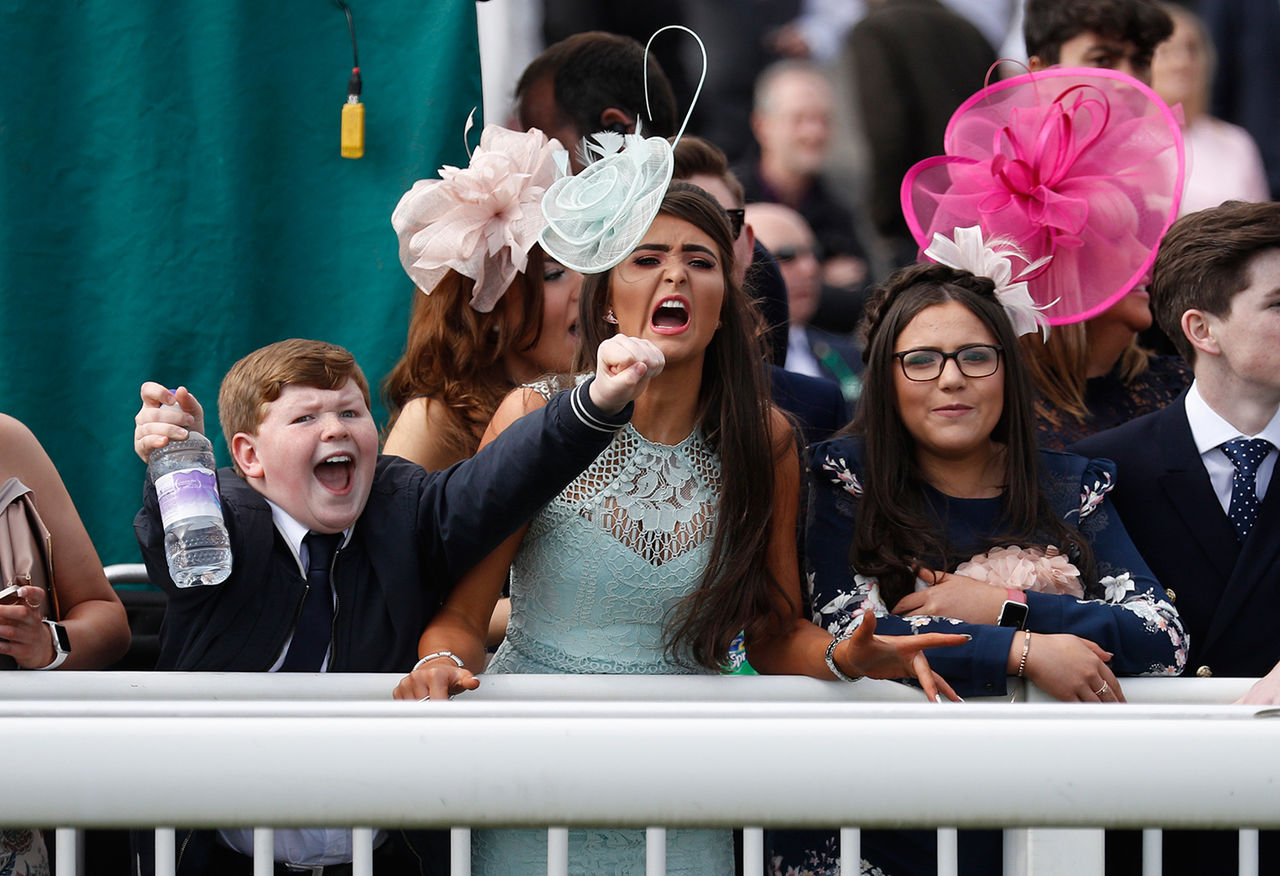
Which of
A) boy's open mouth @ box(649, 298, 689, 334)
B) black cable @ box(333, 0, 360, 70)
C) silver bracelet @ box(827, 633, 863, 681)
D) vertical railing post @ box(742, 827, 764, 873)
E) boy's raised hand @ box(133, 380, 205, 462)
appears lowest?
vertical railing post @ box(742, 827, 764, 873)

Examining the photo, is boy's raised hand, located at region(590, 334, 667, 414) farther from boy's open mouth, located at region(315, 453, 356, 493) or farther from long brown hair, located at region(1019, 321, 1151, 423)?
long brown hair, located at region(1019, 321, 1151, 423)

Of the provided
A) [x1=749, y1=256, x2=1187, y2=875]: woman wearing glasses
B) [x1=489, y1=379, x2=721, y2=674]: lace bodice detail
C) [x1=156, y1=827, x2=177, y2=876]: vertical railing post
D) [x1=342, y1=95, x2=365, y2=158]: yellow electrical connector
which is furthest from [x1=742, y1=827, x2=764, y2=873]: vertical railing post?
[x1=342, y1=95, x2=365, y2=158]: yellow electrical connector

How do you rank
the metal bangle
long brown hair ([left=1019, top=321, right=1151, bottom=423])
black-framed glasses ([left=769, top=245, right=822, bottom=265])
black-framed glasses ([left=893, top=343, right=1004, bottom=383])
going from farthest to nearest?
black-framed glasses ([left=769, top=245, right=822, bottom=265]) → long brown hair ([left=1019, top=321, right=1151, bottom=423]) → black-framed glasses ([left=893, top=343, right=1004, bottom=383]) → the metal bangle

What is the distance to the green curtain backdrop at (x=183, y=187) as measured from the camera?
9.99ft

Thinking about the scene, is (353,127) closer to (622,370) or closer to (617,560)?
(617,560)

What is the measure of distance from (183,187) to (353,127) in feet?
1.47

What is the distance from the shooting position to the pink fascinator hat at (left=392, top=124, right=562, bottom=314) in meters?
2.29

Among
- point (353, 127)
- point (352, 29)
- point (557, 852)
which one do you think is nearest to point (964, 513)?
point (557, 852)

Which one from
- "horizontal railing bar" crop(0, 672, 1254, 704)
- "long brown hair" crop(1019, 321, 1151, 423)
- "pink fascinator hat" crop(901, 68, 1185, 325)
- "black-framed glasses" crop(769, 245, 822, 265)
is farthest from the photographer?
"black-framed glasses" crop(769, 245, 822, 265)

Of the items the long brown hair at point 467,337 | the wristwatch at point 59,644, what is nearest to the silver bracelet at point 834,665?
the long brown hair at point 467,337

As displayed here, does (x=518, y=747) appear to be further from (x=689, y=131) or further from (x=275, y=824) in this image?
(x=689, y=131)

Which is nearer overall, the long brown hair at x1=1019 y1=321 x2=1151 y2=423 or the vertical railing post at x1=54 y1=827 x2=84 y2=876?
the vertical railing post at x1=54 y1=827 x2=84 y2=876

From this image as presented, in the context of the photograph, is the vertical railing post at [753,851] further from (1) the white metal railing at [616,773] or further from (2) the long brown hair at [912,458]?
(2) the long brown hair at [912,458]

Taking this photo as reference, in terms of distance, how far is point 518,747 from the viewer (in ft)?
3.35
